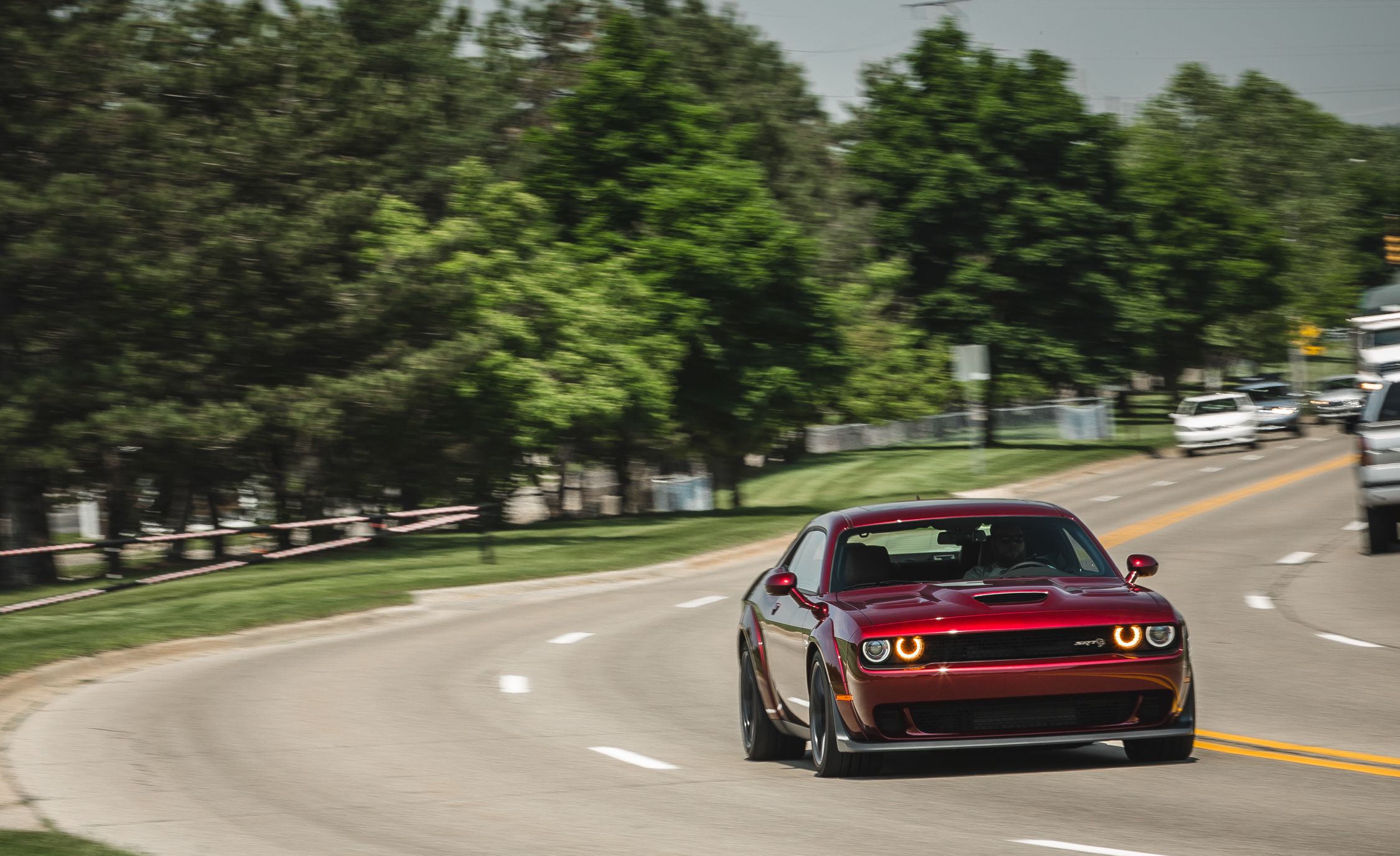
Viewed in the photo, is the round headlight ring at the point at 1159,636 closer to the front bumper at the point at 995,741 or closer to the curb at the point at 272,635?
the front bumper at the point at 995,741

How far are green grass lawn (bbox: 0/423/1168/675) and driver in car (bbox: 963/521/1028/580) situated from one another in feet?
34.4

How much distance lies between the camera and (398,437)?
41500mm

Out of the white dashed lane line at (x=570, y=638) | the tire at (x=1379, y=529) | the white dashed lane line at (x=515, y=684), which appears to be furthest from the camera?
the tire at (x=1379, y=529)

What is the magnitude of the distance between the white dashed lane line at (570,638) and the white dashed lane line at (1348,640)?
741 cm

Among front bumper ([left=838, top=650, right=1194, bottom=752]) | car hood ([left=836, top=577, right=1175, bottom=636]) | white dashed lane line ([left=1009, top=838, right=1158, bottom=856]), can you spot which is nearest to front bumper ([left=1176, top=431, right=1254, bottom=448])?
car hood ([left=836, top=577, right=1175, bottom=636])

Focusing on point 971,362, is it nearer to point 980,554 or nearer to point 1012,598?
point 980,554

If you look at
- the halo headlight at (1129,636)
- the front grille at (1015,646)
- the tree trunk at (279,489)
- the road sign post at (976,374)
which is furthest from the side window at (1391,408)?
the tree trunk at (279,489)

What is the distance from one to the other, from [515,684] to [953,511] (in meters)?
6.72

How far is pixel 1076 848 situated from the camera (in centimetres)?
712

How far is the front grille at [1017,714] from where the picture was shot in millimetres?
8539

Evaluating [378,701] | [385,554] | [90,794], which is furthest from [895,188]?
[90,794]

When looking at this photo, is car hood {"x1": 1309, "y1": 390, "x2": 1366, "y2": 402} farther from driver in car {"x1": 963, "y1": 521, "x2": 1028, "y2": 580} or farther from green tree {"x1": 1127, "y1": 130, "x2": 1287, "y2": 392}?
driver in car {"x1": 963, "y1": 521, "x2": 1028, "y2": 580}

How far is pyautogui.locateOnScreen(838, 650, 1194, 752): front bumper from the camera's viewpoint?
8.45 metres

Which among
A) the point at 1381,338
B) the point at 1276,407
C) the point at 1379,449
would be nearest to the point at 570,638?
the point at 1379,449
